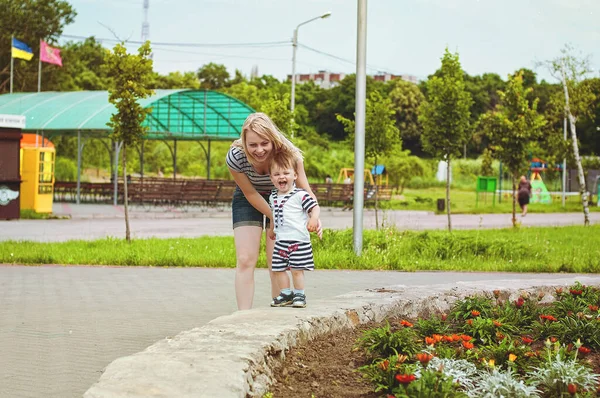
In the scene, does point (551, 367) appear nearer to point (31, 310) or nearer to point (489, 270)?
point (31, 310)

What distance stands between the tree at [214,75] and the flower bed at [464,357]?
78.7 meters

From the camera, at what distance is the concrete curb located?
3.70 metres

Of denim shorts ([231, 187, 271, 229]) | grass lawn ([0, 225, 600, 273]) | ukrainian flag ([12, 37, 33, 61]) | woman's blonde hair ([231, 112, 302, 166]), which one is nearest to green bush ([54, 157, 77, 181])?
ukrainian flag ([12, 37, 33, 61])

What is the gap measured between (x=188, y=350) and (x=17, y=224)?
20.4m

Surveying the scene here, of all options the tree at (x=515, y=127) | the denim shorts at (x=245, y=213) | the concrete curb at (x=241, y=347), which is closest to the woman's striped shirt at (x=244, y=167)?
the denim shorts at (x=245, y=213)

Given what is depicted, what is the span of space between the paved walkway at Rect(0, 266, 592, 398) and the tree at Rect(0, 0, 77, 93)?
53.0 metres

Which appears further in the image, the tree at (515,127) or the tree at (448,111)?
the tree at (515,127)

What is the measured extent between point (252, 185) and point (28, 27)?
6198 cm

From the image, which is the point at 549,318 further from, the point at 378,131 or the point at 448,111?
the point at 378,131

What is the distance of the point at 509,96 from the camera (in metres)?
24.1

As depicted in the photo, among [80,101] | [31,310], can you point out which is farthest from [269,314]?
[80,101]

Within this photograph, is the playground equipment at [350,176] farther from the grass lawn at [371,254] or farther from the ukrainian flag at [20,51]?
the grass lawn at [371,254]

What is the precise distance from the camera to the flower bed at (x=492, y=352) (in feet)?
13.4

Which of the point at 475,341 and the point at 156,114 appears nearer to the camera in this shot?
the point at 475,341
